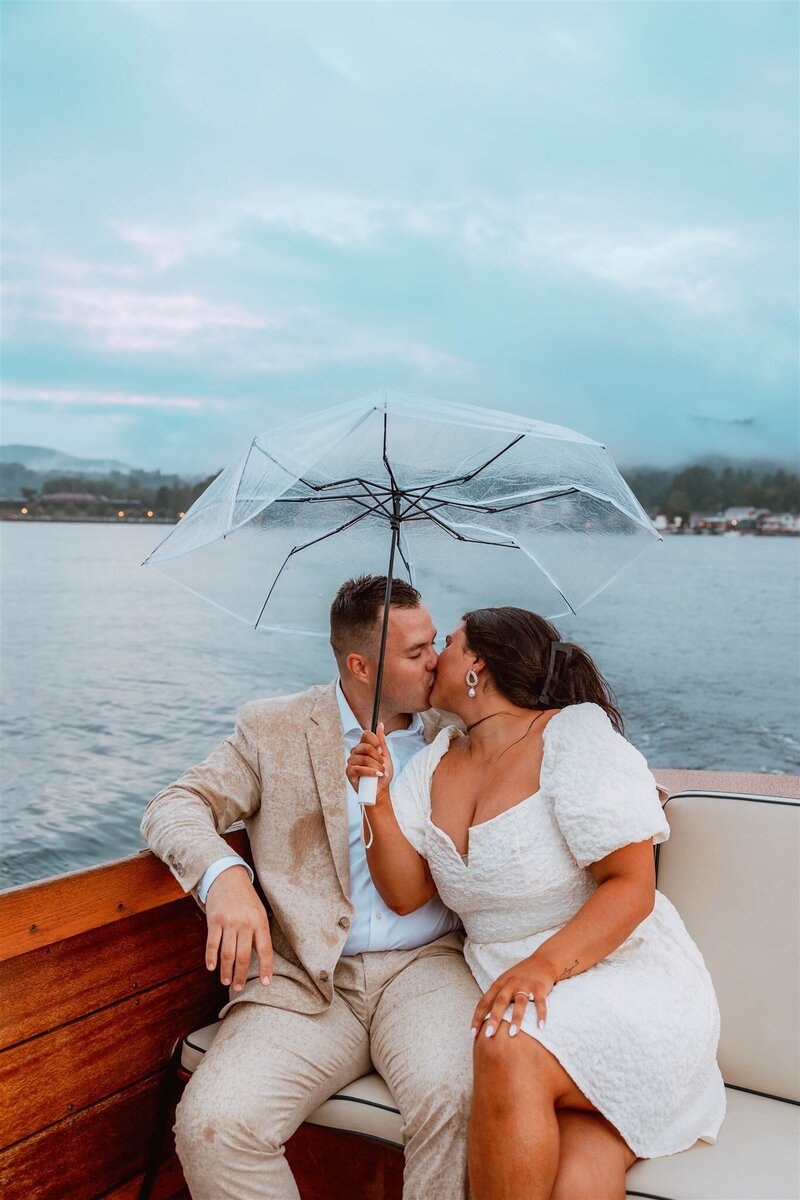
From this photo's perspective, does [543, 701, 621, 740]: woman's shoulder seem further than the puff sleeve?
Yes

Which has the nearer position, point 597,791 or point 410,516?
point 597,791

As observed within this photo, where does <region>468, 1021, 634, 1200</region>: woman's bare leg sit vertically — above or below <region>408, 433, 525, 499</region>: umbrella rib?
below

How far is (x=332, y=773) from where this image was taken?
6.91 feet

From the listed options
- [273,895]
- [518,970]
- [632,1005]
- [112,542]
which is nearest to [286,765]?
[273,895]

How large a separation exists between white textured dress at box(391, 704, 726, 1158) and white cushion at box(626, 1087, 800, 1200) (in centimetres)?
3

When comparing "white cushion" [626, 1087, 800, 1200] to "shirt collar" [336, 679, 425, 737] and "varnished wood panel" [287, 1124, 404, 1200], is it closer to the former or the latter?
"varnished wood panel" [287, 1124, 404, 1200]

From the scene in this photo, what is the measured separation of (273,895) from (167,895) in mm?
216

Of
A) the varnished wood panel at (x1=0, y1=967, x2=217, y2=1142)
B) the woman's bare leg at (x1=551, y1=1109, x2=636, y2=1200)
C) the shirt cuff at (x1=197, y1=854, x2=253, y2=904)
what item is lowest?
the varnished wood panel at (x1=0, y1=967, x2=217, y2=1142)

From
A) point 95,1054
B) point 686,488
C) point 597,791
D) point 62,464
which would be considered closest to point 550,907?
point 597,791

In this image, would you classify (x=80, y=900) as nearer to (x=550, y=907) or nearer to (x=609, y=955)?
(x=550, y=907)

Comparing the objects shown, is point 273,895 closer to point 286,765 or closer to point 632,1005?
point 286,765

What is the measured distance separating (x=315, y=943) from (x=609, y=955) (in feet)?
1.93

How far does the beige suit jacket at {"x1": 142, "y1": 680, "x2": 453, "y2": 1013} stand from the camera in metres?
1.96

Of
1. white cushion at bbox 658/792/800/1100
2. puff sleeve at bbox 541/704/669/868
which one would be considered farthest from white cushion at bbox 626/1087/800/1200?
puff sleeve at bbox 541/704/669/868
